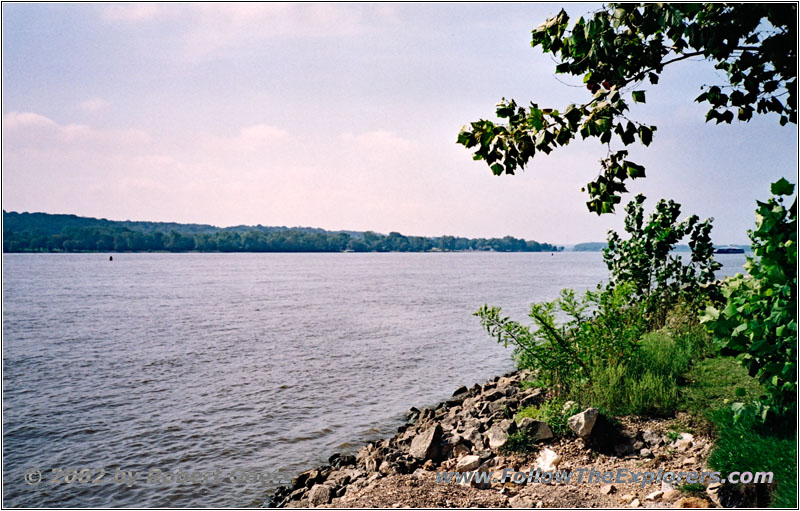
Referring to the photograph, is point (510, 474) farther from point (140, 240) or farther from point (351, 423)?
point (140, 240)

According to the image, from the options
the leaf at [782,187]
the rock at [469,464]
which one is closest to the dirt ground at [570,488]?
the rock at [469,464]

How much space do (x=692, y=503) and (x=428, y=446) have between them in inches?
144

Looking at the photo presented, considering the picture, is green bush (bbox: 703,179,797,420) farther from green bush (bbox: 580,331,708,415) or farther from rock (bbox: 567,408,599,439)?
green bush (bbox: 580,331,708,415)

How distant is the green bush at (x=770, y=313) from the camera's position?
175 inches

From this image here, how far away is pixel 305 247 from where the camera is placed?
638 feet

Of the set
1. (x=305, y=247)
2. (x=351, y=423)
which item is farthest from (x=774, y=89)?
(x=305, y=247)

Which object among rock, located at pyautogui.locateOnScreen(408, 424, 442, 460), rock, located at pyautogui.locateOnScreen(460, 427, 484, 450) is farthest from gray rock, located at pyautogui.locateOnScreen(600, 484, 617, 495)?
rock, located at pyautogui.locateOnScreen(408, 424, 442, 460)

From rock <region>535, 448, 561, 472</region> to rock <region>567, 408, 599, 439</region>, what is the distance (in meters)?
0.46

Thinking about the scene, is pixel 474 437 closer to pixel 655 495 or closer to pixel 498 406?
pixel 498 406

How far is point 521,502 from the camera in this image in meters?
5.61

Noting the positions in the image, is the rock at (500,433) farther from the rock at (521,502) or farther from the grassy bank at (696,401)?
the rock at (521,502)

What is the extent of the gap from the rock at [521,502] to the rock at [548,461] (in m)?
0.79

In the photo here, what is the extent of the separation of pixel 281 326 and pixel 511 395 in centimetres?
1694

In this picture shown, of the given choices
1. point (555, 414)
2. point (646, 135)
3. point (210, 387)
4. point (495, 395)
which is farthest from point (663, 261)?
point (210, 387)
